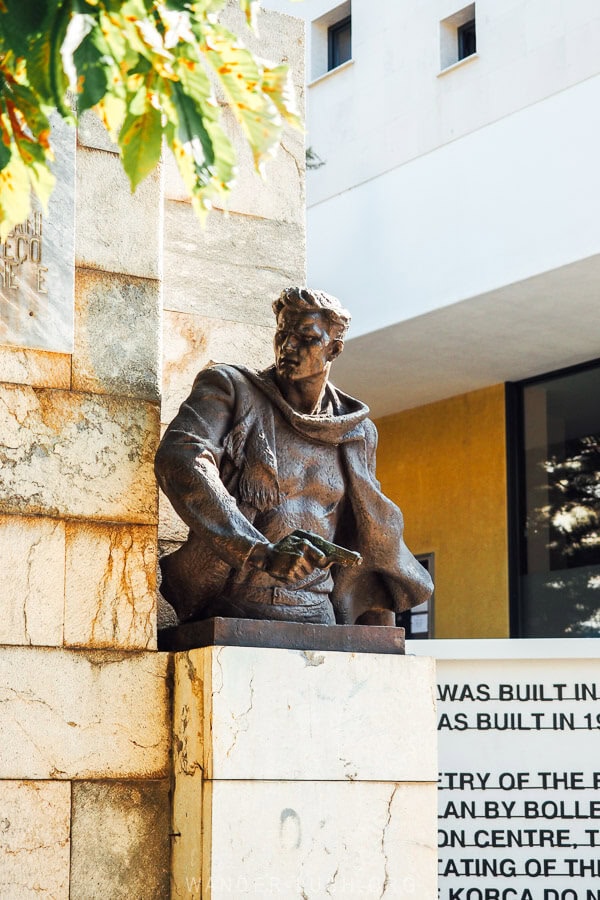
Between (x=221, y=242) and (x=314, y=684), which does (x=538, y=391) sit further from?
(x=314, y=684)

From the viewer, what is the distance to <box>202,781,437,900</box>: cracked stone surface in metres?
5.05

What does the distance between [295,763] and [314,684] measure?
27 cm

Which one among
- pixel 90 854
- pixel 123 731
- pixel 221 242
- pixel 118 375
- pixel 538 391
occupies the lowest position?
pixel 90 854

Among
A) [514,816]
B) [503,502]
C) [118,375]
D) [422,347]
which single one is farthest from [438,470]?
[118,375]

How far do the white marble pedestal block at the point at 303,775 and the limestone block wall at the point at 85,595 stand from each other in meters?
0.16

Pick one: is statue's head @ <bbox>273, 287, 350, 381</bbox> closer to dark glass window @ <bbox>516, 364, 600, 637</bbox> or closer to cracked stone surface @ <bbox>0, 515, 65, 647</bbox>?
cracked stone surface @ <bbox>0, 515, 65, 647</bbox>

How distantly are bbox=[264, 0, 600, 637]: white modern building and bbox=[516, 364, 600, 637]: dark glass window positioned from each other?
0.02 meters

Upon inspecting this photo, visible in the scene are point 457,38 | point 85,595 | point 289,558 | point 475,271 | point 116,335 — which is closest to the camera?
point 289,558

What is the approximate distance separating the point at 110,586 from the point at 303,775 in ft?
3.26

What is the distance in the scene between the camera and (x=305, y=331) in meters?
5.59

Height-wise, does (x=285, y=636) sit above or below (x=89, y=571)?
below

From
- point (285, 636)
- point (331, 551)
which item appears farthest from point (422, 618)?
point (331, 551)

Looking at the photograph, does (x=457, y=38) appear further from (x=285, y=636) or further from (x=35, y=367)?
(x=285, y=636)

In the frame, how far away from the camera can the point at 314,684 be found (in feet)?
17.3
